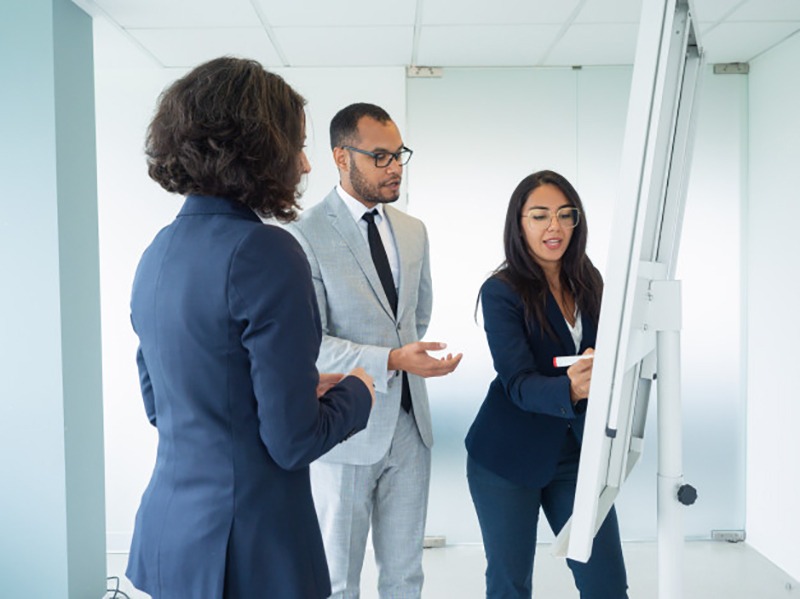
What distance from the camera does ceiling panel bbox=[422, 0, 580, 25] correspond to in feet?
9.31

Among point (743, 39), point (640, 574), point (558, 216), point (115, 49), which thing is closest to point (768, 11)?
point (743, 39)

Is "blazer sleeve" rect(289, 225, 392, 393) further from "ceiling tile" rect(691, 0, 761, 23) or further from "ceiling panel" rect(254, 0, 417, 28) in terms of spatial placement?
"ceiling tile" rect(691, 0, 761, 23)

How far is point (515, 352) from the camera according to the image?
1.77m

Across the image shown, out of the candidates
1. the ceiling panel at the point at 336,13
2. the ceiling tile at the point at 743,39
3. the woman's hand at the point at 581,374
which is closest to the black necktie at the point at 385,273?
the woman's hand at the point at 581,374

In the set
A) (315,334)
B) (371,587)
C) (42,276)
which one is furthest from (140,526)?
(371,587)

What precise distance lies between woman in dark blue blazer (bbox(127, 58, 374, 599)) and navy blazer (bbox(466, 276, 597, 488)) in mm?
684

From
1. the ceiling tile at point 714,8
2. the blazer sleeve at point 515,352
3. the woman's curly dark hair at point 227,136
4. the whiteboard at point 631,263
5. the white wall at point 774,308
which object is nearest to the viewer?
the whiteboard at point 631,263

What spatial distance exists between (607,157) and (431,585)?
228cm

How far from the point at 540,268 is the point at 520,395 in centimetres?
39

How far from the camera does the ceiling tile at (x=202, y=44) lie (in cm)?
315

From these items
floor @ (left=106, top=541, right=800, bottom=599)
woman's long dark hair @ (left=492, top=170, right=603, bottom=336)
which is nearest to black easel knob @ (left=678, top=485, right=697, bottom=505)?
woman's long dark hair @ (left=492, top=170, right=603, bottom=336)

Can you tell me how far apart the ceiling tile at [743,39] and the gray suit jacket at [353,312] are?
1880 millimetres

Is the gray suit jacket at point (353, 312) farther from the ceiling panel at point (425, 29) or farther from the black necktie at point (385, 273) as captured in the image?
the ceiling panel at point (425, 29)

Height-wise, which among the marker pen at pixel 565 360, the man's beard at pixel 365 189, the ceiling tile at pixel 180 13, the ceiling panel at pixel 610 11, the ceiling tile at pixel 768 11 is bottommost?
the marker pen at pixel 565 360
